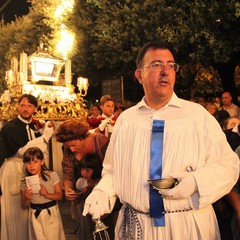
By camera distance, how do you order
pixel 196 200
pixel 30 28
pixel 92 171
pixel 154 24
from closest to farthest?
pixel 196 200 < pixel 92 171 < pixel 154 24 < pixel 30 28

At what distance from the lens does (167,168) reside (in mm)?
2803

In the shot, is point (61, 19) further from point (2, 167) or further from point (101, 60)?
point (2, 167)

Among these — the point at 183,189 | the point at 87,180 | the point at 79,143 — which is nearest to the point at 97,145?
the point at 79,143

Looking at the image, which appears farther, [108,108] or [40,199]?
[108,108]

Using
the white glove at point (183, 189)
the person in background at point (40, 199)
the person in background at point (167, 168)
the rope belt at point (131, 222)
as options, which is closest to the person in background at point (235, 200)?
the person in background at point (167, 168)

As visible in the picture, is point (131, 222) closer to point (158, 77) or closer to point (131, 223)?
point (131, 223)

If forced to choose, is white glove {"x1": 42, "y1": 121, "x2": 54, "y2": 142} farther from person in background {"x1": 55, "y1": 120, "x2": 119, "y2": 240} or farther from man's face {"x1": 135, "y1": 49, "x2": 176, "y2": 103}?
man's face {"x1": 135, "y1": 49, "x2": 176, "y2": 103}

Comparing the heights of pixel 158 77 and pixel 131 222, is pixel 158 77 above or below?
above

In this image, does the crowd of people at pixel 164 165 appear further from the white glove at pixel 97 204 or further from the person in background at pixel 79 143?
the person in background at pixel 79 143

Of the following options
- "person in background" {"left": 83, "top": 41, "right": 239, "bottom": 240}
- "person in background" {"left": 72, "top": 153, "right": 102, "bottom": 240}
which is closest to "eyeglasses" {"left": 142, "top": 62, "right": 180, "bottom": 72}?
"person in background" {"left": 83, "top": 41, "right": 239, "bottom": 240}

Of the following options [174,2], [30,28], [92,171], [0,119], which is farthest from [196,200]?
[30,28]

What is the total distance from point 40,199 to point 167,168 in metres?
3.03

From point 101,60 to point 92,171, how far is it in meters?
12.0

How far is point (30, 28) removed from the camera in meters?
23.1
